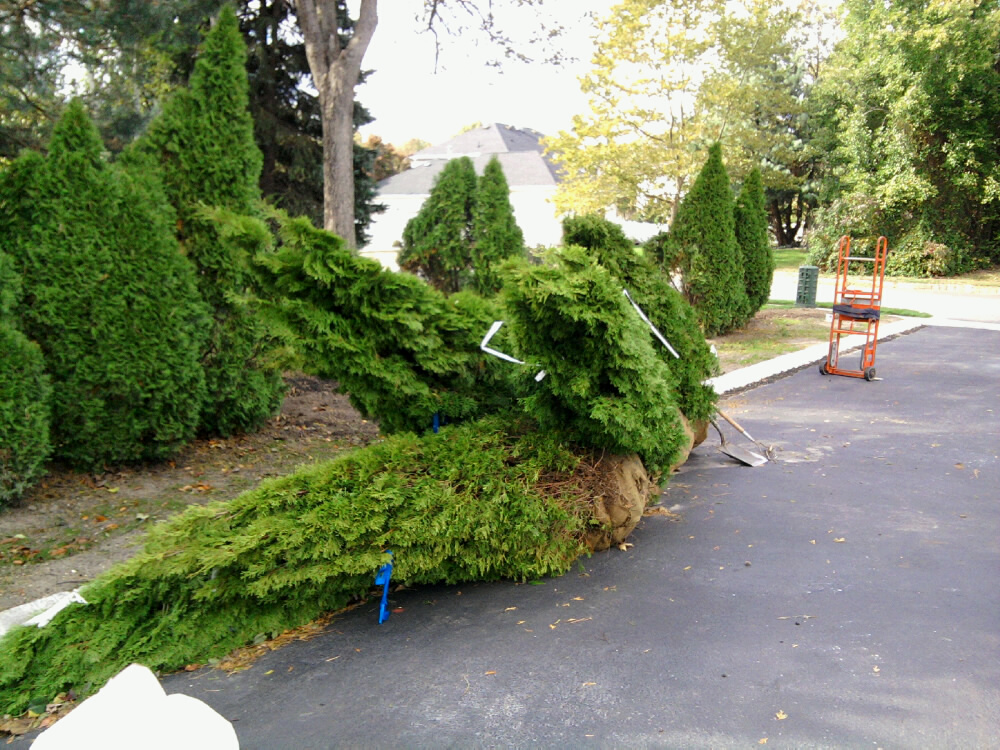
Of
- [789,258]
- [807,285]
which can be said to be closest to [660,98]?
[807,285]

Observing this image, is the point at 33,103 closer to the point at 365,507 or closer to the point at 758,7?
the point at 365,507

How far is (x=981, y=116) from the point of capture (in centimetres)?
2767

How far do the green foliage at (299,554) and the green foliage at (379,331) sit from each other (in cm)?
48

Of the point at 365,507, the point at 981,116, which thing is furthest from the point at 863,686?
the point at 981,116

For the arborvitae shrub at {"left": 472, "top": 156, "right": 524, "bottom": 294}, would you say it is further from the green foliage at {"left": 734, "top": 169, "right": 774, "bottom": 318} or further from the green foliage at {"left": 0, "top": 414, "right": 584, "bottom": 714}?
the green foliage at {"left": 0, "top": 414, "right": 584, "bottom": 714}

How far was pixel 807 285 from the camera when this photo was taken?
20.0 metres

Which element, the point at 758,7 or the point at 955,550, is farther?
the point at 758,7

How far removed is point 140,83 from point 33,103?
3.74m

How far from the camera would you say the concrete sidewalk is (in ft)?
9.41

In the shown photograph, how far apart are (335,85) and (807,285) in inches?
534

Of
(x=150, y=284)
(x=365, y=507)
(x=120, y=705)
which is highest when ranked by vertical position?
(x=150, y=284)

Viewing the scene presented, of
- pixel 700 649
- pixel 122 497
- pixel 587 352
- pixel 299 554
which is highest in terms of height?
pixel 587 352

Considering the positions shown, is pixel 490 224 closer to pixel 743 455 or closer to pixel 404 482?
pixel 743 455

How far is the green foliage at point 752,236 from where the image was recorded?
14945 millimetres
